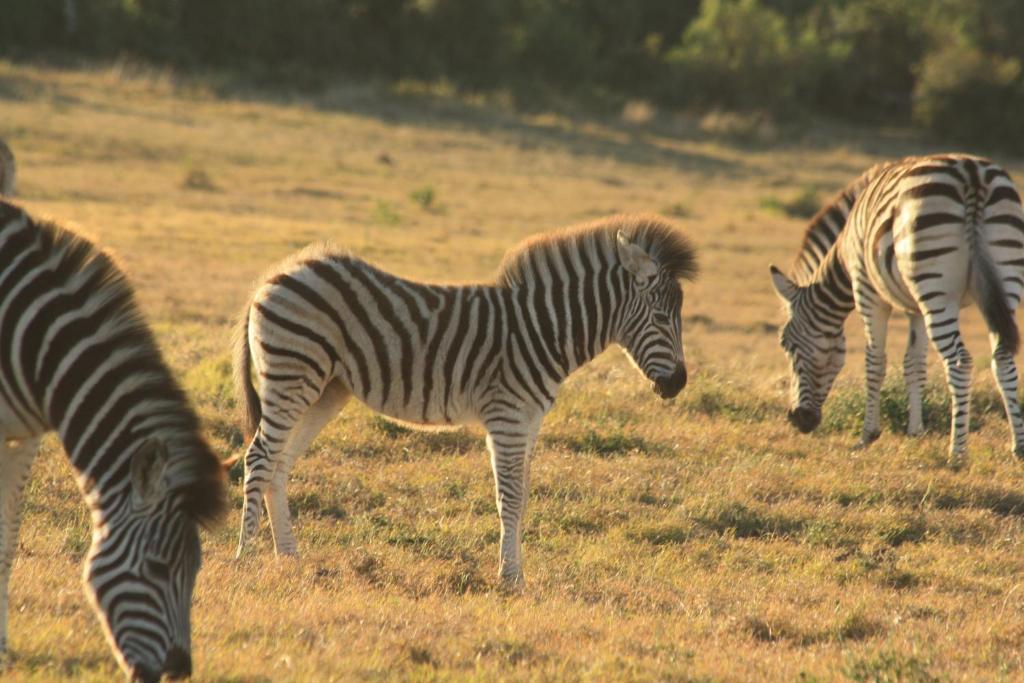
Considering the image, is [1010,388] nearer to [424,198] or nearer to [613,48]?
[424,198]

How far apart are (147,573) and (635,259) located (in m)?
3.98

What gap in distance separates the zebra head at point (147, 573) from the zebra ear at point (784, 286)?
26.0 feet

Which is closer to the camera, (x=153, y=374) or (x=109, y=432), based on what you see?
(x=109, y=432)

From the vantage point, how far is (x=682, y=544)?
800 centimetres

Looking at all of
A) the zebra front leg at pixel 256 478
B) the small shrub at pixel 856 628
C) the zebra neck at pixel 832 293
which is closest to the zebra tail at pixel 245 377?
the zebra front leg at pixel 256 478

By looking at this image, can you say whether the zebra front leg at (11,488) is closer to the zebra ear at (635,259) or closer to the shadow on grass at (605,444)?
the zebra ear at (635,259)

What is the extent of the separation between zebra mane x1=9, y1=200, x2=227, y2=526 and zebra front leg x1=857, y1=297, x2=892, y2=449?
7219mm

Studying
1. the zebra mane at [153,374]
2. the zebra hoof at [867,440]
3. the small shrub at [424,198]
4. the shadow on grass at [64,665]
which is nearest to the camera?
the zebra mane at [153,374]

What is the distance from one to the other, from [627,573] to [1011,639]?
2122 mm

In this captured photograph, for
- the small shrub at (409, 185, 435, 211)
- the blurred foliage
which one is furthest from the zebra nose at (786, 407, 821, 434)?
the blurred foliage

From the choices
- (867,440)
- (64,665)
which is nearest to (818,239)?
(867,440)

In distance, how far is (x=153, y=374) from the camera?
4.88 metres

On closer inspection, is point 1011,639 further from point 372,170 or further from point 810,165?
point 810,165

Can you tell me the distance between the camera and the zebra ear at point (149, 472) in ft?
14.7
